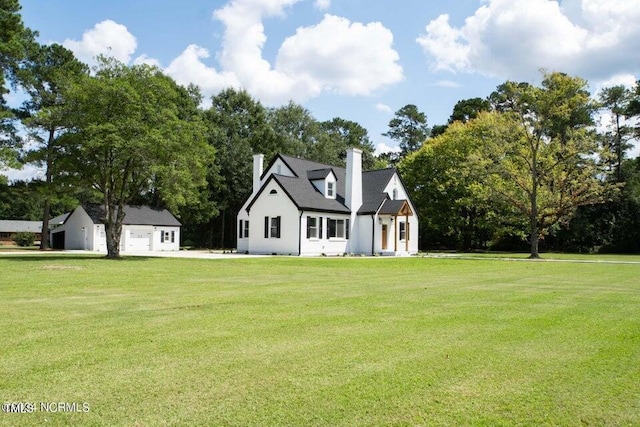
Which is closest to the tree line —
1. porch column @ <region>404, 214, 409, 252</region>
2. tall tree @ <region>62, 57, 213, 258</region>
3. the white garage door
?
tall tree @ <region>62, 57, 213, 258</region>

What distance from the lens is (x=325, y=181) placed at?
37.8m

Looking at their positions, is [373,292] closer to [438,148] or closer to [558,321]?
[558,321]

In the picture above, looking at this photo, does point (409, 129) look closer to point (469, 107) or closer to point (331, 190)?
point (469, 107)

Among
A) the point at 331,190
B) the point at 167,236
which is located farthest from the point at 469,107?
the point at 167,236

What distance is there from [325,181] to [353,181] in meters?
2.14

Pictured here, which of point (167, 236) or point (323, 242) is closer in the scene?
point (323, 242)

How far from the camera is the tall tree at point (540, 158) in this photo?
36281mm

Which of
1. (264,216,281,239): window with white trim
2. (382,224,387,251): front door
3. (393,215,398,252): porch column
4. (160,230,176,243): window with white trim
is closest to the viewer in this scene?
(264,216,281,239): window with white trim

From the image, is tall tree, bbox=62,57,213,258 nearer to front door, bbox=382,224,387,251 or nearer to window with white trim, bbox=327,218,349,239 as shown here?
window with white trim, bbox=327,218,349,239

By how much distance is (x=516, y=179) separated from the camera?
3888 centimetres

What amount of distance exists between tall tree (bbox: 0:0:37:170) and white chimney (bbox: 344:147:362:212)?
2125 cm

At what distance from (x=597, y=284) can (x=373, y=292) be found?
7492mm

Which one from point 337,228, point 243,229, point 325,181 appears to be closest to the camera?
point 337,228

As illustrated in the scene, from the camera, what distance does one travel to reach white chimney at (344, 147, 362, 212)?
125ft
